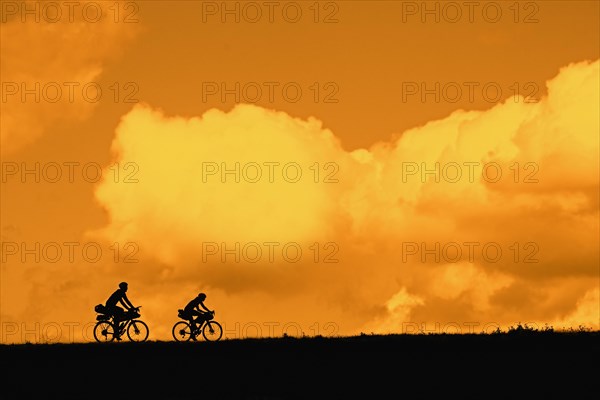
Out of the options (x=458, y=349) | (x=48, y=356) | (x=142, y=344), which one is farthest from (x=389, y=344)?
(x=48, y=356)

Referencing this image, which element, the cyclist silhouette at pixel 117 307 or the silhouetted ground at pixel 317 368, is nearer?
the silhouetted ground at pixel 317 368

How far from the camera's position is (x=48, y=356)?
126ft

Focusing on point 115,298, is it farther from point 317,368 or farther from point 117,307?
point 317,368

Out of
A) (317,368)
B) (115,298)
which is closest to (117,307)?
(115,298)

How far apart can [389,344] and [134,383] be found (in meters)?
9.72

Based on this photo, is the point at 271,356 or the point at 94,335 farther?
the point at 94,335

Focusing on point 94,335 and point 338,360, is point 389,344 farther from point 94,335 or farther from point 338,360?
point 94,335

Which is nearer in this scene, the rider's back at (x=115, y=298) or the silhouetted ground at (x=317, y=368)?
the silhouetted ground at (x=317, y=368)

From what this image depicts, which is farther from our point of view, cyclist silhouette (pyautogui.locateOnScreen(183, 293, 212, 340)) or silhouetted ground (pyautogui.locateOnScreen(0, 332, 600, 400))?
cyclist silhouette (pyautogui.locateOnScreen(183, 293, 212, 340))

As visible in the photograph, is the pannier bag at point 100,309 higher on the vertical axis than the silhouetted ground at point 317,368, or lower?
A: higher

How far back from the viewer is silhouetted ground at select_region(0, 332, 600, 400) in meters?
32.5

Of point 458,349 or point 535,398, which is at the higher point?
point 458,349

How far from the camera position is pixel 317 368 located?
3550cm

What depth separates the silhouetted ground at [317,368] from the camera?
32.5 meters
